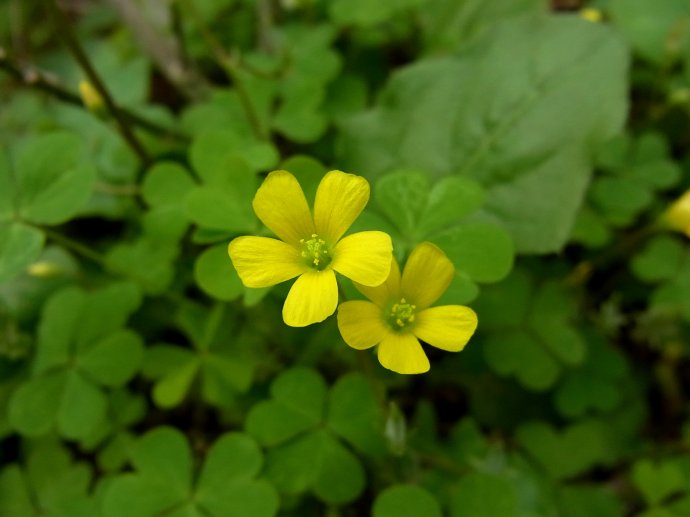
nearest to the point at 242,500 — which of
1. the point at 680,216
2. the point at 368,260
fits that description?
the point at 368,260

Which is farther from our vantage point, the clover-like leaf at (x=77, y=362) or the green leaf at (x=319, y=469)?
the clover-like leaf at (x=77, y=362)

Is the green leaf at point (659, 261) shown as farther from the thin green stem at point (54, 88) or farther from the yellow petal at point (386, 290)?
the thin green stem at point (54, 88)

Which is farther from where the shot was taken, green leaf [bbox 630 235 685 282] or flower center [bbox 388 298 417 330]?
green leaf [bbox 630 235 685 282]

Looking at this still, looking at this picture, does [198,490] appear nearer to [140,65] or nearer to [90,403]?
[90,403]

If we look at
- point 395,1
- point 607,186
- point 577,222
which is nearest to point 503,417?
point 577,222

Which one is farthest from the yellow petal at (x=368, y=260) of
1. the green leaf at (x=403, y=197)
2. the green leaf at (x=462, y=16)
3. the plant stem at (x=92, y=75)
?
the green leaf at (x=462, y=16)

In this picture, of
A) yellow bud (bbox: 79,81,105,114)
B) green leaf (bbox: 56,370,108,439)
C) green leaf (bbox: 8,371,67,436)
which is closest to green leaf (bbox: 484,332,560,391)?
green leaf (bbox: 56,370,108,439)

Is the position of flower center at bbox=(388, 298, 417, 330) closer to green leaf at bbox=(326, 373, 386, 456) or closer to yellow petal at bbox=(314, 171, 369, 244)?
yellow petal at bbox=(314, 171, 369, 244)
